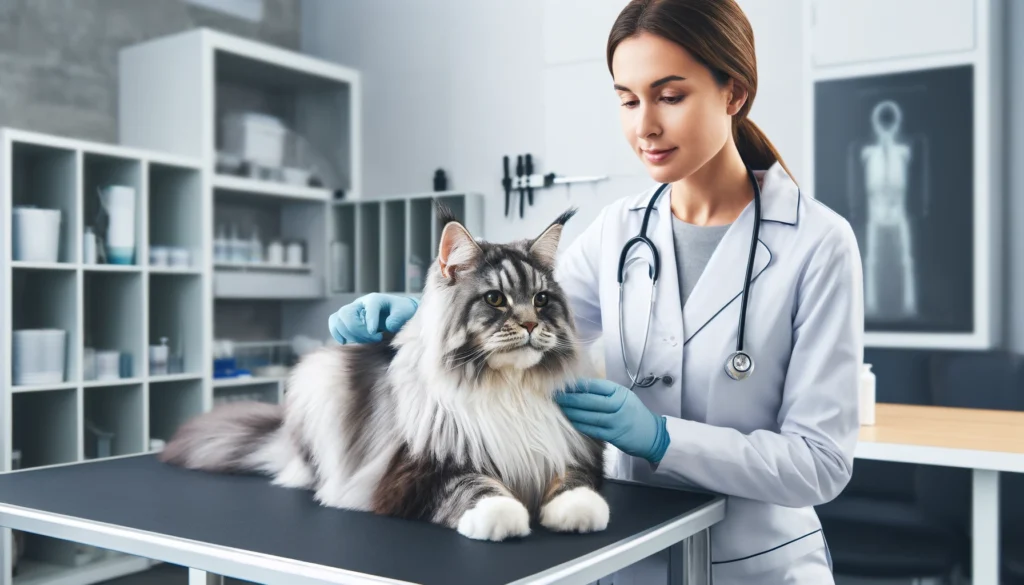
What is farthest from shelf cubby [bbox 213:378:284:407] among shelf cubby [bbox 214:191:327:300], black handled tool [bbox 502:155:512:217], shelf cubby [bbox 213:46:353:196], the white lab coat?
the white lab coat

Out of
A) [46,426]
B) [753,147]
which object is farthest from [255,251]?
[753,147]

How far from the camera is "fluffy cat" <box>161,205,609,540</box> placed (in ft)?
3.89

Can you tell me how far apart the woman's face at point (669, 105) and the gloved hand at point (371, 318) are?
52cm

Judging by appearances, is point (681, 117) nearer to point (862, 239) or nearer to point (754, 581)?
point (754, 581)

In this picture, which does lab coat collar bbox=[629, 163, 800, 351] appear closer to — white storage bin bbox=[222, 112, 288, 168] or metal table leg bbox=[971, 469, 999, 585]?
metal table leg bbox=[971, 469, 999, 585]

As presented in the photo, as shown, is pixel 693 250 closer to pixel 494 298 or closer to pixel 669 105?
pixel 669 105

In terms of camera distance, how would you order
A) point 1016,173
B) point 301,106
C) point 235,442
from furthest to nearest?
point 301,106 → point 1016,173 → point 235,442

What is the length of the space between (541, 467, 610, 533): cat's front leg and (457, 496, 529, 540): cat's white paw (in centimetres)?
6

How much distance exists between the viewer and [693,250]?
161 centimetres

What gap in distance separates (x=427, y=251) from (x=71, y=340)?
5.86 ft

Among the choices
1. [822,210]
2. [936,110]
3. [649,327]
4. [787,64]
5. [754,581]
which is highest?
[787,64]

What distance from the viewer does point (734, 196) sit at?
1607mm

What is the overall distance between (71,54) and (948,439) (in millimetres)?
3958

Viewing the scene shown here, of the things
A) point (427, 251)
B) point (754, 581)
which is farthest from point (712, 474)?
point (427, 251)
